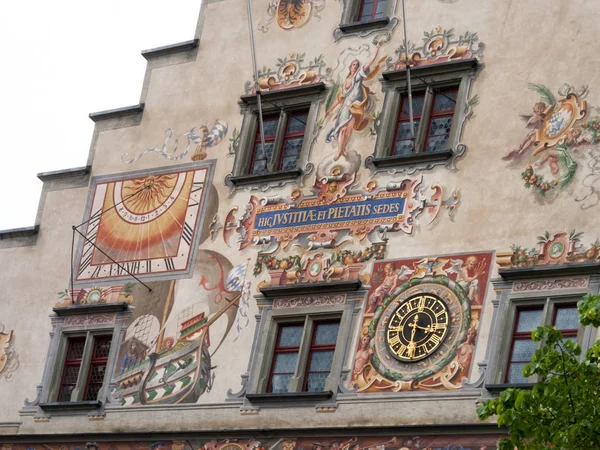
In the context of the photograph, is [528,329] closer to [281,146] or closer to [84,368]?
[281,146]

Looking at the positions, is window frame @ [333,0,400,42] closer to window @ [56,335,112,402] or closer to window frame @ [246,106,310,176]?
window frame @ [246,106,310,176]

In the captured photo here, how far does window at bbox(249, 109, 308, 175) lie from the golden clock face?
329cm

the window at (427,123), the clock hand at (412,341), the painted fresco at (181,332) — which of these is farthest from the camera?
the painted fresco at (181,332)

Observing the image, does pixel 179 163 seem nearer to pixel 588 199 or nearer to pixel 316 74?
pixel 316 74

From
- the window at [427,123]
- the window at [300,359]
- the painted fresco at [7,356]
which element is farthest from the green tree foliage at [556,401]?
the painted fresco at [7,356]

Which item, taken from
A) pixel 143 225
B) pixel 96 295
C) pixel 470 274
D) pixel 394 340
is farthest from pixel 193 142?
pixel 470 274

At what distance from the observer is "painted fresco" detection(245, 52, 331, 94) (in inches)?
913

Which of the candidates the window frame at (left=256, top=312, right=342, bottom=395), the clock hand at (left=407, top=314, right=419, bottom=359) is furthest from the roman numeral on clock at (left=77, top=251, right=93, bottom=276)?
the clock hand at (left=407, top=314, right=419, bottom=359)

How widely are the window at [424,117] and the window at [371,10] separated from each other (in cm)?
132

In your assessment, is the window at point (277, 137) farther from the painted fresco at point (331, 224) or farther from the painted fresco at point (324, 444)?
the painted fresco at point (324, 444)

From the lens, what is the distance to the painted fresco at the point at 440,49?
21.8 meters

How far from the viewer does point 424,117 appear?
21.9 meters

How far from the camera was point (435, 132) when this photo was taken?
2175 centimetres

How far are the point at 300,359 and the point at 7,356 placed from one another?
18.3 feet
